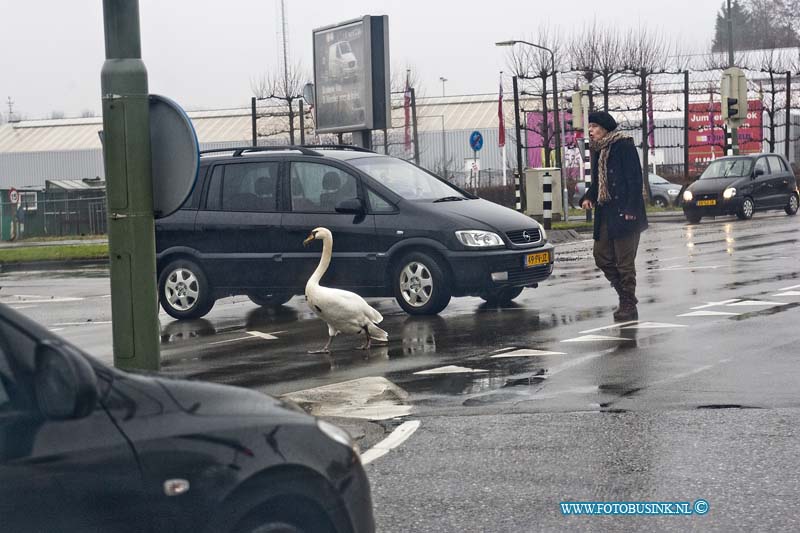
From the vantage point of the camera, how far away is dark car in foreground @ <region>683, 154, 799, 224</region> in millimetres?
31516

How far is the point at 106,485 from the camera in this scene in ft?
10.2

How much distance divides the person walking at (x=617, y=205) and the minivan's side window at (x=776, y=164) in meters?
21.8

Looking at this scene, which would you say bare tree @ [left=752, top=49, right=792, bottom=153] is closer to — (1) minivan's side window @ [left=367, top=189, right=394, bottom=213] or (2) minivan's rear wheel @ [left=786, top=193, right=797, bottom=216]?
(2) minivan's rear wheel @ [left=786, top=193, right=797, bottom=216]

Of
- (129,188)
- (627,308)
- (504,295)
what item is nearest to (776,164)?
(504,295)

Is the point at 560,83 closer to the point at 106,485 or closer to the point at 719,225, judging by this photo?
the point at 719,225

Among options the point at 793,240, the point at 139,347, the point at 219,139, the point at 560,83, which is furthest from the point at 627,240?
the point at 219,139

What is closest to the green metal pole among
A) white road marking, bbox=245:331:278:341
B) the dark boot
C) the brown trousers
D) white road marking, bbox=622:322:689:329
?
white road marking, bbox=245:331:278:341

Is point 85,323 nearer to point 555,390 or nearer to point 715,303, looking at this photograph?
point 715,303

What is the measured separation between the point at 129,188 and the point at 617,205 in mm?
7044

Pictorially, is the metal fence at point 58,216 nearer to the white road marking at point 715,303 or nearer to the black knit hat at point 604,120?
the black knit hat at point 604,120

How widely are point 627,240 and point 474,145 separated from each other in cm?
3427

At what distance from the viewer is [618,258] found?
1229 centimetres

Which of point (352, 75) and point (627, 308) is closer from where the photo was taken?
point (627, 308)

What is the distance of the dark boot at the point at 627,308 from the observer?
1199cm
